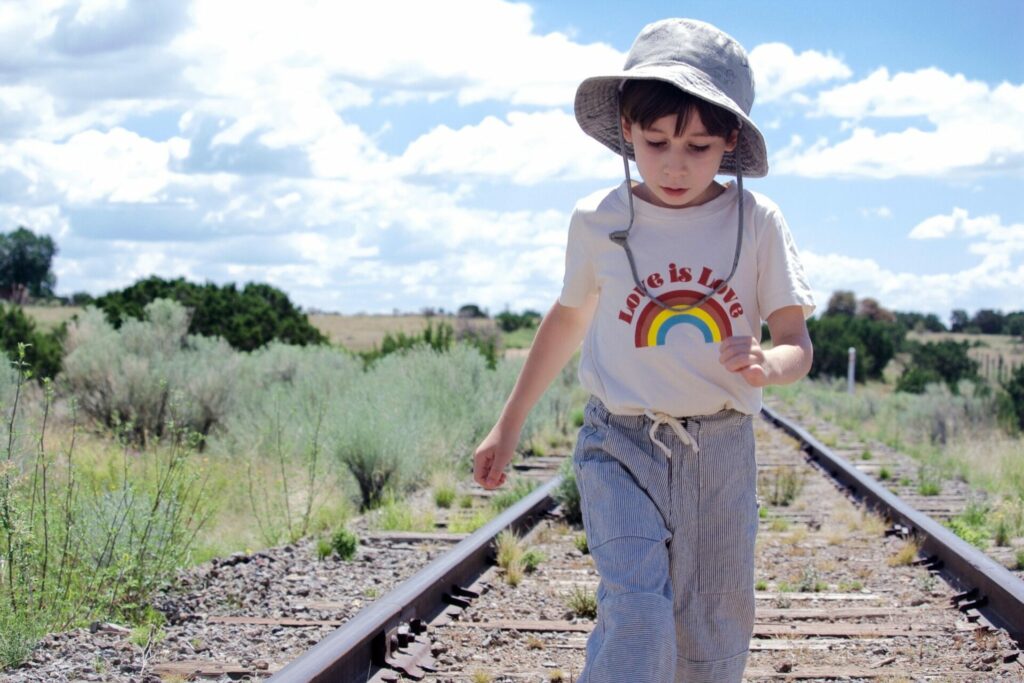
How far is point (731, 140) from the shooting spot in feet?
11.7

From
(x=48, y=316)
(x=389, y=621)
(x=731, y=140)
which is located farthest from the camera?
(x=48, y=316)

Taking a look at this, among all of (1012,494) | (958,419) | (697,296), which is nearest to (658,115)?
(697,296)

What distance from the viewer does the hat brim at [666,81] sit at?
11.0 feet

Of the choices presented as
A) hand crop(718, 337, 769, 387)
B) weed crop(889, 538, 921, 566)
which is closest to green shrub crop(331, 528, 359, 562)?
weed crop(889, 538, 921, 566)

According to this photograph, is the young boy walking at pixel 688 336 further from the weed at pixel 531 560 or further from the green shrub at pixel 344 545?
the green shrub at pixel 344 545

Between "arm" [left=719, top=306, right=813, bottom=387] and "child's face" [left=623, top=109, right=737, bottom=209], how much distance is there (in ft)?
1.30

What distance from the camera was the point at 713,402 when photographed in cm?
→ 346

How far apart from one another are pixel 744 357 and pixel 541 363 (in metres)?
0.86

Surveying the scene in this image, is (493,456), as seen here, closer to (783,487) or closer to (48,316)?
(783,487)

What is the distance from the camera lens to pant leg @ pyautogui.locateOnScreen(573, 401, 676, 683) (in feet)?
10.2

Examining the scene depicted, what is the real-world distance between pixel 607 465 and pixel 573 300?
499mm

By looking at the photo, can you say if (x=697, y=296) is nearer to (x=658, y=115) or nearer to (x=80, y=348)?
(x=658, y=115)

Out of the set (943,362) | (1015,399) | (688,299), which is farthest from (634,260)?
(943,362)

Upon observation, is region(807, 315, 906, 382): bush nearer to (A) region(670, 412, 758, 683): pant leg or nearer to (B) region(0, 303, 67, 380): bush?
(B) region(0, 303, 67, 380): bush
